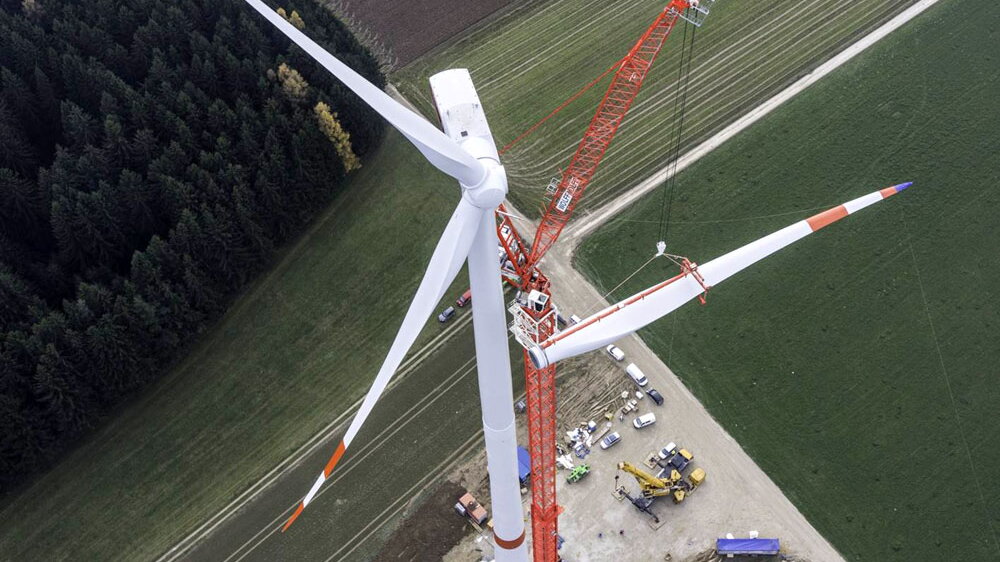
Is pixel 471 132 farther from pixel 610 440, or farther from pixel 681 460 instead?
pixel 681 460

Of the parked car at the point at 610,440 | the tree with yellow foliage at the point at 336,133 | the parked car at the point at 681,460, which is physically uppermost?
the tree with yellow foliage at the point at 336,133

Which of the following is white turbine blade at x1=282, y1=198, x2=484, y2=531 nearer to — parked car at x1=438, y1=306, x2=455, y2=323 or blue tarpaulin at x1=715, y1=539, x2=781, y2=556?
blue tarpaulin at x1=715, y1=539, x2=781, y2=556

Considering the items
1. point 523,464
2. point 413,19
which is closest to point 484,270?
point 523,464

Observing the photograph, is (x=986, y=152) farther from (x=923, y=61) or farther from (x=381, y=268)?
(x=381, y=268)

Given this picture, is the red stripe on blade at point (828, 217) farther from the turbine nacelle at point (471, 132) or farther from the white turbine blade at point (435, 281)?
Result: the white turbine blade at point (435, 281)

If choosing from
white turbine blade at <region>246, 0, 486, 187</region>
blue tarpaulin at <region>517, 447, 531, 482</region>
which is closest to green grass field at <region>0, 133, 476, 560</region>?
blue tarpaulin at <region>517, 447, 531, 482</region>

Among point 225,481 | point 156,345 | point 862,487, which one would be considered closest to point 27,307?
point 156,345

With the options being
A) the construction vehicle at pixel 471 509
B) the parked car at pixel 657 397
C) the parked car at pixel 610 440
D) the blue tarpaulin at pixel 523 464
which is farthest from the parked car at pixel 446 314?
the parked car at pixel 657 397
